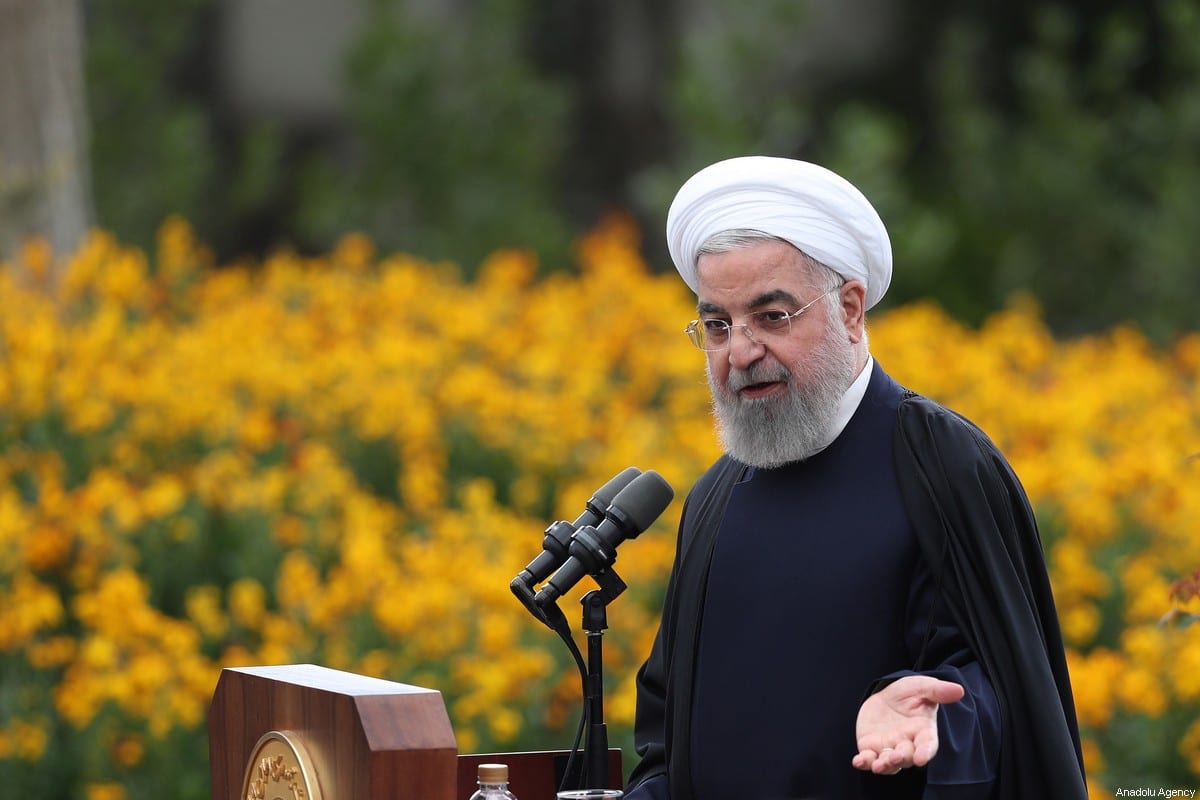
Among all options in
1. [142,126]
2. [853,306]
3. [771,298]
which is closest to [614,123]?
[142,126]

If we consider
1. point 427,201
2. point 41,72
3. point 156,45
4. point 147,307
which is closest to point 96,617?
point 147,307

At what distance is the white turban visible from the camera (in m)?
2.79

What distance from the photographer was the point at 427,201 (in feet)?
35.7

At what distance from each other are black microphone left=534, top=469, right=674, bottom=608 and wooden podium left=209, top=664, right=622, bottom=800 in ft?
0.95

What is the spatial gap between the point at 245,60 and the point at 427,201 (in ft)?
7.05

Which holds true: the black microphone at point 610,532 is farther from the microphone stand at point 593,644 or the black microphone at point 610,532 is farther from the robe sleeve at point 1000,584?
the robe sleeve at point 1000,584

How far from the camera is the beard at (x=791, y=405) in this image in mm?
2801

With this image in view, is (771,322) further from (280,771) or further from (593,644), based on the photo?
(280,771)

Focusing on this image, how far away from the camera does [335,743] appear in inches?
95.6

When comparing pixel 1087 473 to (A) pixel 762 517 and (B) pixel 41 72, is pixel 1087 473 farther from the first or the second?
(B) pixel 41 72

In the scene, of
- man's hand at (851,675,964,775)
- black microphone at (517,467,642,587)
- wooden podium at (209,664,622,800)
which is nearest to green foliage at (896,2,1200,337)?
black microphone at (517,467,642,587)

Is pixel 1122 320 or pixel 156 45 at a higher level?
pixel 156 45

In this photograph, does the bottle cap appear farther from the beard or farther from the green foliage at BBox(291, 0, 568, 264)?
the green foliage at BBox(291, 0, 568, 264)

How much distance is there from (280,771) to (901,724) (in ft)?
2.98
